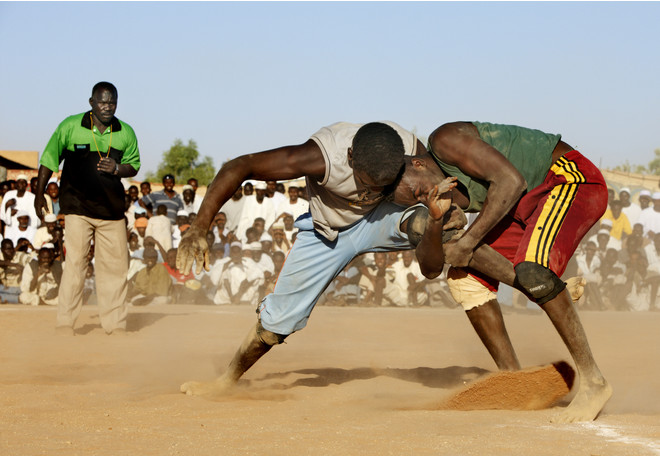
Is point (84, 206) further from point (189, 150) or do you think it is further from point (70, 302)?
point (189, 150)

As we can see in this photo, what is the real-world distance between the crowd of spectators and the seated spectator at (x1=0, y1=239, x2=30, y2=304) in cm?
1

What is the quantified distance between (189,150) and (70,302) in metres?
30.2

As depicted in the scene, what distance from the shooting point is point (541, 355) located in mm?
6477

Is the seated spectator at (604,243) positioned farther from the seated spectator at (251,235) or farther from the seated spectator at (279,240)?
the seated spectator at (251,235)

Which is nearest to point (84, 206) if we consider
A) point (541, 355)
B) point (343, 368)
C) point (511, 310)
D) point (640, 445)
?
point (343, 368)

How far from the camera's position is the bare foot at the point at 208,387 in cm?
470

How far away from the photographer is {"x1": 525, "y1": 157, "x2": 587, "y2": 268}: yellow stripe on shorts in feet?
13.6

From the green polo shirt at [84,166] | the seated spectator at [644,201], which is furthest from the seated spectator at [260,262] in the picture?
the seated spectator at [644,201]

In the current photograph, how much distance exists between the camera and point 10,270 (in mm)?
11484

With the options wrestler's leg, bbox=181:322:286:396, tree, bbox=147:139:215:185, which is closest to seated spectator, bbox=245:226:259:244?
wrestler's leg, bbox=181:322:286:396

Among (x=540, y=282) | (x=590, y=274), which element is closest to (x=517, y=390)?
(x=540, y=282)

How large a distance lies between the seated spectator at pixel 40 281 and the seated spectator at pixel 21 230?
1.50 meters

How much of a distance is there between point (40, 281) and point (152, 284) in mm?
1472

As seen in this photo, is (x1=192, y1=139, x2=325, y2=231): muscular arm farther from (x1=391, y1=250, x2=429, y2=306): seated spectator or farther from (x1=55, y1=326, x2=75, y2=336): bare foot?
(x1=391, y1=250, x2=429, y2=306): seated spectator
